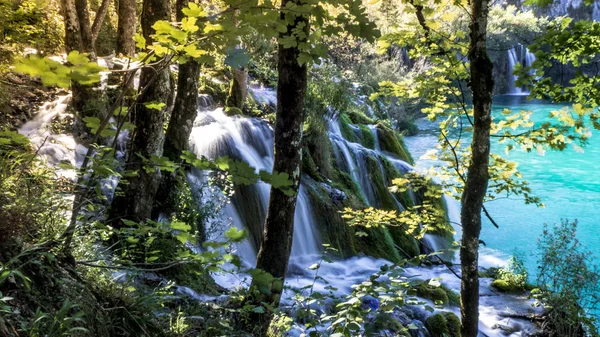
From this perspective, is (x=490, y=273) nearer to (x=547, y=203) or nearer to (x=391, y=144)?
(x=391, y=144)

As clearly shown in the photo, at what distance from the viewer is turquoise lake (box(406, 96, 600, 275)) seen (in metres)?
13.3

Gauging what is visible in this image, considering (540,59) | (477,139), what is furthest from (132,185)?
(540,59)

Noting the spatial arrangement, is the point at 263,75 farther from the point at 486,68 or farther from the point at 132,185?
the point at 486,68

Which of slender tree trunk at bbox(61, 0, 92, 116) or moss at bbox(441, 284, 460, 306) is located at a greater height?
slender tree trunk at bbox(61, 0, 92, 116)

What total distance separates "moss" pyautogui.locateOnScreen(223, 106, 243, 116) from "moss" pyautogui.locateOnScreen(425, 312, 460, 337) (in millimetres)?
5971

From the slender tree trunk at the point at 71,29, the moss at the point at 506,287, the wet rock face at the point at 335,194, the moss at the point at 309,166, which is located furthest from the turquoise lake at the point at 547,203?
the slender tree trunk at the point at 71,29

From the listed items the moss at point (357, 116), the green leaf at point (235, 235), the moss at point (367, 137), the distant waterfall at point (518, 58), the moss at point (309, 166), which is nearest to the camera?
the green leaf at point (235, 235)

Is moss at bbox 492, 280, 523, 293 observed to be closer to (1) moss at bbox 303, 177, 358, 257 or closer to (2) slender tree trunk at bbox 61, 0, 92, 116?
(1) moss at bbox 303, 177, 358, 257

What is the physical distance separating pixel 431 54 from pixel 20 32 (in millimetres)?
6079

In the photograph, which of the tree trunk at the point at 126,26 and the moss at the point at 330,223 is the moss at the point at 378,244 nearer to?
the moss at the point at 330,223

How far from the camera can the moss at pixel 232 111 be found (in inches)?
378

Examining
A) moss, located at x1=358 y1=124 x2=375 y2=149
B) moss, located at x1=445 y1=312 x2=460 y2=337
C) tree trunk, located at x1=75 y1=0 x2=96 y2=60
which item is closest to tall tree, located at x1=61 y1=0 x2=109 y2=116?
tree trunk, located at x1=75 y1=0 x2=96 y2=60

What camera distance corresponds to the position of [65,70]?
1238 mm

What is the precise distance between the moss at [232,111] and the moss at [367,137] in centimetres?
449
